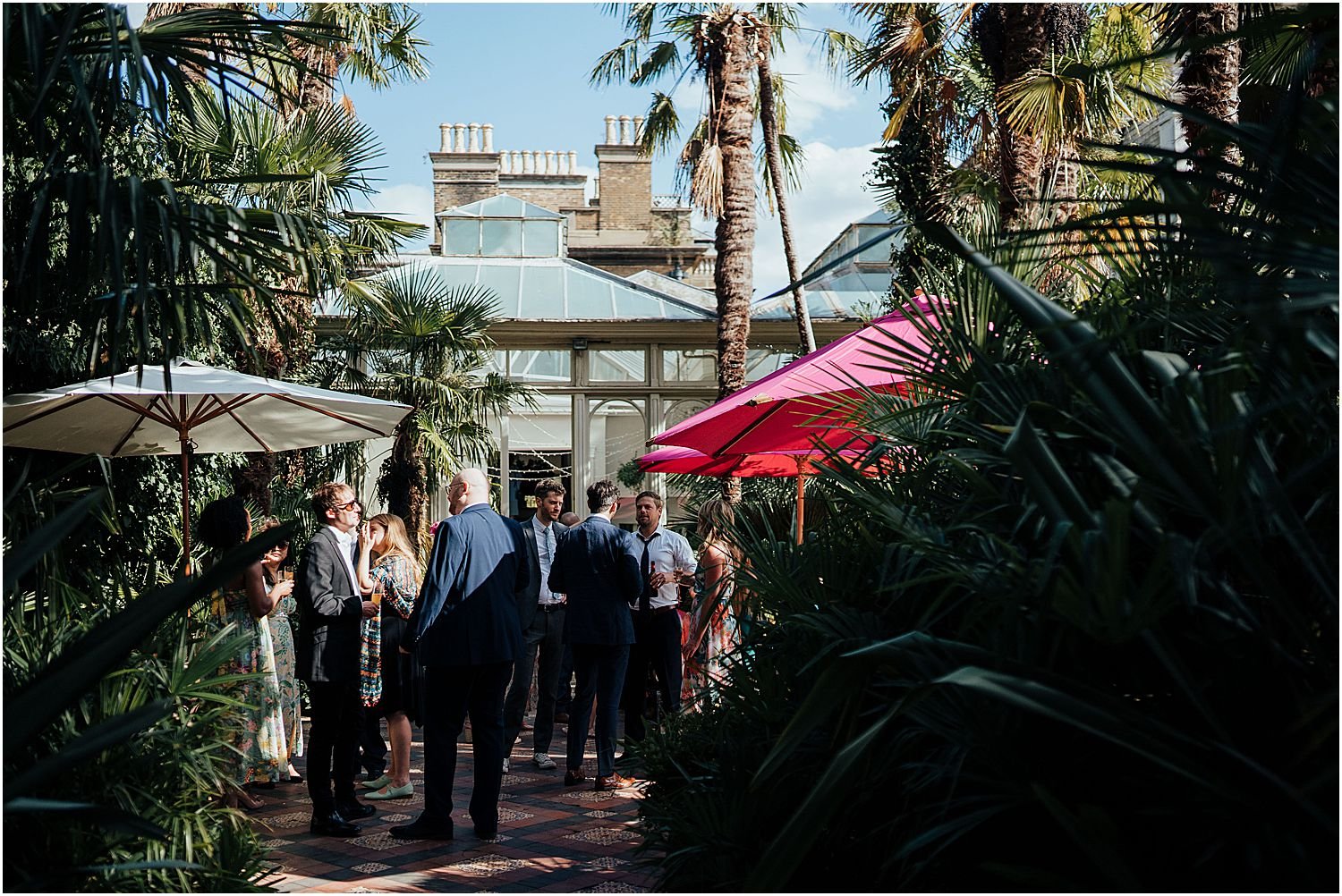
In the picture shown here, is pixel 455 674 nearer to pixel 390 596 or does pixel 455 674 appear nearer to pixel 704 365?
pixel 390 596

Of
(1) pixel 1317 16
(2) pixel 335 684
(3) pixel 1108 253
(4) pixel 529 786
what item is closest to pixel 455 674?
(2) pixel 335 684

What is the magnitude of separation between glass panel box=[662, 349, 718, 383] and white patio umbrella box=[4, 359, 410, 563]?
10.3 meters

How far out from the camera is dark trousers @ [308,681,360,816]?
5883 millimetres

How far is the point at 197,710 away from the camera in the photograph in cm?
400

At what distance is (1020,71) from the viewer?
9.39m

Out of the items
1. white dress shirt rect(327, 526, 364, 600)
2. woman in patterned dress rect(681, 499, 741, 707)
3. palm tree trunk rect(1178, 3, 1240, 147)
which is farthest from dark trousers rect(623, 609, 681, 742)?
palm tree trunk rect(1178, 3, 1240, 147)

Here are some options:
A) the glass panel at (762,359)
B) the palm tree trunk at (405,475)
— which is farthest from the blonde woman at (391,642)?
the glass panel at (762,359)

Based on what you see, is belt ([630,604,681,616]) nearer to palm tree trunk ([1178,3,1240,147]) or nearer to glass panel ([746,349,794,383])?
palm tree trunk ([1178,3,1240,147])

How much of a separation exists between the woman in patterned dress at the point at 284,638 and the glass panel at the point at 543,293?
10.2 meters

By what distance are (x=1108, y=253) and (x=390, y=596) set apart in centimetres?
471

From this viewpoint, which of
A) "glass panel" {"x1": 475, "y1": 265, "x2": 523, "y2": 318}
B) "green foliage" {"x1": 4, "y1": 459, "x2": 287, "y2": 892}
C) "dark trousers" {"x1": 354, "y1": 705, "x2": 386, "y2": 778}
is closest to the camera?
"green foliage" {"x1": 4, "y1": 459, "x2": 287, "y2": 892}

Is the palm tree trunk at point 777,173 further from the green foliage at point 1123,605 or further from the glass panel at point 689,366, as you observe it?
the green foliage at point 1123,605

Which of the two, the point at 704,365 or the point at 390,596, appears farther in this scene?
the point at 704,365

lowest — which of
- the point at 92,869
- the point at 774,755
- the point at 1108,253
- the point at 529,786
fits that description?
the point at 529,786
